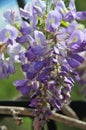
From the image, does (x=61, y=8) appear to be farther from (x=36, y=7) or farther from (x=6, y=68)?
(x=6, y=68)

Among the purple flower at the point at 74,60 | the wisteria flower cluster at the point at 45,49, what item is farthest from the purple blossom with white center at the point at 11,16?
the purple flower at the point at 74,60

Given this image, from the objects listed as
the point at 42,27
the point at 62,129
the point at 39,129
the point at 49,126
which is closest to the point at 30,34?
the point at 42,27

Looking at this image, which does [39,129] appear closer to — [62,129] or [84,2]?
[62,129]

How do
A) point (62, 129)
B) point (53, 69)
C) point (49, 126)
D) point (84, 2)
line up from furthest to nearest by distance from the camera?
point (84, 2), point (62, 129), point (49, 126), point (53, 69)

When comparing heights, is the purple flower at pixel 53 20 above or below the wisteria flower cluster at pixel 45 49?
above

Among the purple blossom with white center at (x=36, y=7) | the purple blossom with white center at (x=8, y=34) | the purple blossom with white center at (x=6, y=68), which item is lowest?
the purple blossom with white center at (x=6, y=68)

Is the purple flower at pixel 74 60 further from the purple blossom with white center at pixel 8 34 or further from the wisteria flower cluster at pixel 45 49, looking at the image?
the purple blossom with white center at pixel 8 34

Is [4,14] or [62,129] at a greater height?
[4,14]

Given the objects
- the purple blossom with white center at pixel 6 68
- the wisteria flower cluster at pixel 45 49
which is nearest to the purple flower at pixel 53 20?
the wisteria flower cluster at pixel 45 49
